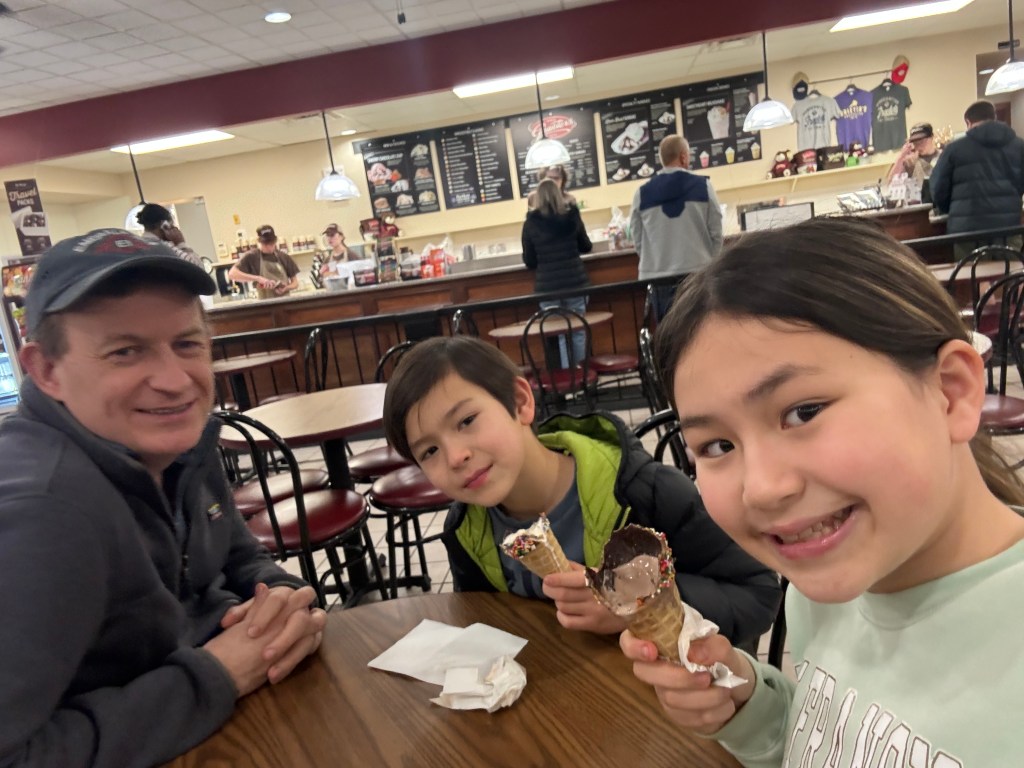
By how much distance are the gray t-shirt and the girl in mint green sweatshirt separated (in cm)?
64

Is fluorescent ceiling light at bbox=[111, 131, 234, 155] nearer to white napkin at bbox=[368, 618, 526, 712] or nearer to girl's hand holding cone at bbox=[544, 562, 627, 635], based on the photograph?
white napkin at bbox=[368, 618, 526, 712]

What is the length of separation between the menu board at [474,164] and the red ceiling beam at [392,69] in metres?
3.11

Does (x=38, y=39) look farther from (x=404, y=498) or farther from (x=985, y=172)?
(x=985, y=172)

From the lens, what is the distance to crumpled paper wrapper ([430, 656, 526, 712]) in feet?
3.01

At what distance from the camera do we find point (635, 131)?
30.8ft

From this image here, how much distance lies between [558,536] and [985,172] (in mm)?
5629

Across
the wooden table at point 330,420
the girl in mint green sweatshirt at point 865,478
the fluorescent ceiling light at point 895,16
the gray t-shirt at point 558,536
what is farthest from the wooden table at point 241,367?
the fluorescent ceiling light at point 895,16

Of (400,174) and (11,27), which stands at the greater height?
(11,27)

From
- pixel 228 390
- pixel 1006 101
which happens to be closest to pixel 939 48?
pixel 1006 101

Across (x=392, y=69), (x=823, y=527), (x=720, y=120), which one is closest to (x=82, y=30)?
(x=392, y=69)

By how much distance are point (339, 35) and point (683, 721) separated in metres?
6.65

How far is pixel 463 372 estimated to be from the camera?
146 cm

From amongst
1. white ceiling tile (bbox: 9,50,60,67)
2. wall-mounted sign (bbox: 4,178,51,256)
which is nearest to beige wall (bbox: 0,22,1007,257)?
wall-mounted sign (bbox: 4,178,51,256)

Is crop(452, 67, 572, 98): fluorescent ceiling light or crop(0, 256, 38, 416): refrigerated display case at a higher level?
crop(452, 67, 572, 98): fluorescent ceiling light
